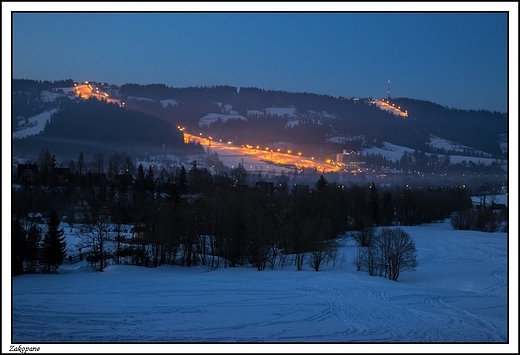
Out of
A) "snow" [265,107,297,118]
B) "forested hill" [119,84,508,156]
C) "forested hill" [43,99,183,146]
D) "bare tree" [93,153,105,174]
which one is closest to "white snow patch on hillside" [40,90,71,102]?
"forested hill" [43,99,183,146]

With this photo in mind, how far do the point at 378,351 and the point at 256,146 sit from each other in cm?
5172

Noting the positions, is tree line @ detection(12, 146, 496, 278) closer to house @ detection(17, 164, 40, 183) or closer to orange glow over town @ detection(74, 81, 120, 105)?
house @ detection(17, 164, 40, 183)

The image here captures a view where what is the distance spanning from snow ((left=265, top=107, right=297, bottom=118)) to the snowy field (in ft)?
213

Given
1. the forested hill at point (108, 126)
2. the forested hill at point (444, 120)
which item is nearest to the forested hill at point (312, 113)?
the forested hill at point (444, 120)

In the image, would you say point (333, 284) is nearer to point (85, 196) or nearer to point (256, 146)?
point (85, 196)

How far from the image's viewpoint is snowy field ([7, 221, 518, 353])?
7.16 meters

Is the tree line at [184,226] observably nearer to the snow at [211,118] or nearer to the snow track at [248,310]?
the snow track at [248,310]

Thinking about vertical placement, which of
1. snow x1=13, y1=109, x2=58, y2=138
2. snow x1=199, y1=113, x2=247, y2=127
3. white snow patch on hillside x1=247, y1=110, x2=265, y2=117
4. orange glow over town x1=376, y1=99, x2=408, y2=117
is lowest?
snow x1=13, y1=109, x2=58, y2=138

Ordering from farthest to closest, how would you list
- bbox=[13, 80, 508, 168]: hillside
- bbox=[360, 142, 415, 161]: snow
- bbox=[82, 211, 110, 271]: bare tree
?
bbox=[360, 142, 415, 161]: snow, bbox=[13, 80, 508, 168]: hillside, bbox=[82, 211, 110, 271]: bare tree

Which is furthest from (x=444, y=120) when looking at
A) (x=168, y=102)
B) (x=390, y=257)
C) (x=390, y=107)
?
(x=390, y=257)

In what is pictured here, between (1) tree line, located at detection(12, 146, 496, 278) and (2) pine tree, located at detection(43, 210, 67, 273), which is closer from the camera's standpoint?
(2) pine tree, located at detection(43, 210, 67, 273)

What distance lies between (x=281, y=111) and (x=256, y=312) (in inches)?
3019

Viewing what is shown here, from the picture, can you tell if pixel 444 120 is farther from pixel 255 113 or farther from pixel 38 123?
pixel 38 123

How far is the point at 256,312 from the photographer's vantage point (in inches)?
422
